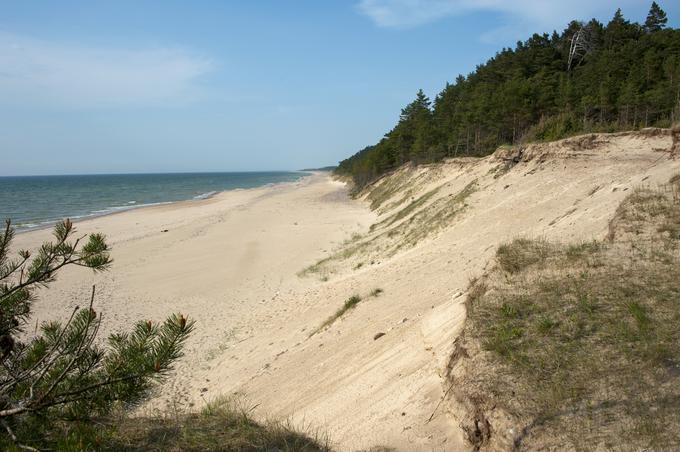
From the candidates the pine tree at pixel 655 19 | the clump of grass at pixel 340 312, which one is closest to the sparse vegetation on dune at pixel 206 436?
the clump of grass at pixel 340 312

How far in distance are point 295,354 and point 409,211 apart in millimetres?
17490

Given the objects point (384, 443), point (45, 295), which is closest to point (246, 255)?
point (45, 295)

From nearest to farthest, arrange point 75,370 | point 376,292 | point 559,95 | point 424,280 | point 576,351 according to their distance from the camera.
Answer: point 75,370 → point 576,351 → point 424,280 → point 376,292 → point 559,95

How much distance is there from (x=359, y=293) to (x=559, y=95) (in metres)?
34.3

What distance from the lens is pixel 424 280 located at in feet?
39.6

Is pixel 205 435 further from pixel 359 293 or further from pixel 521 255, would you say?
pixel 359 293

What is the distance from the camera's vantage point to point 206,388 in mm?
9805

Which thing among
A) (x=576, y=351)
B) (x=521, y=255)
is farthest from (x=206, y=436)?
(x=521, y=255)

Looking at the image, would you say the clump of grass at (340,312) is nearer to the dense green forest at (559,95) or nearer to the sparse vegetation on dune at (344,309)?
the sparse vegetation on dune at (344,309)

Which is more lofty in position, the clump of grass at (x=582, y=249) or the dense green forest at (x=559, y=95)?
the dense green forest at (x=559, y=95)

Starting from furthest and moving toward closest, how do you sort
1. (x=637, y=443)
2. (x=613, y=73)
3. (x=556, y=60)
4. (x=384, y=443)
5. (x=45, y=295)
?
(x=556, y=60)
(x=613, y=73)
(x=45, y=295)
(x=384, y=443)
(x=637, y=443)

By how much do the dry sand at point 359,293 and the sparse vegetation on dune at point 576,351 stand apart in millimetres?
609

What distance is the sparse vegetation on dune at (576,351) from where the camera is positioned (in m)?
3.98

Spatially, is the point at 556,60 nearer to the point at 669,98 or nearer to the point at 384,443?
the point at 669,98
